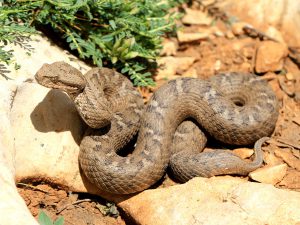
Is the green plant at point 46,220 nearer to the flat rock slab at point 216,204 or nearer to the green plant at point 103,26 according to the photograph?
the flat rock slab at point 216,204

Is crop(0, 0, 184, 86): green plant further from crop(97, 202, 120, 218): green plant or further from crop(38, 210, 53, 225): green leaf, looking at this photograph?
crop(38, 210, 53, 225): green leaf

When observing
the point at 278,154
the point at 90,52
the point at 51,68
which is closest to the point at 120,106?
the point at 90,52

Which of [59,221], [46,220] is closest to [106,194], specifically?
[59,221]

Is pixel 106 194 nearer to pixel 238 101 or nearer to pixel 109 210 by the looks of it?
pixel 109 210

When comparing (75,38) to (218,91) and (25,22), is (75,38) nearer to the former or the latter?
(25,22)

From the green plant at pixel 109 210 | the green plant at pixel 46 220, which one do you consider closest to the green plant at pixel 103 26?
the green plant at pixel 109 210

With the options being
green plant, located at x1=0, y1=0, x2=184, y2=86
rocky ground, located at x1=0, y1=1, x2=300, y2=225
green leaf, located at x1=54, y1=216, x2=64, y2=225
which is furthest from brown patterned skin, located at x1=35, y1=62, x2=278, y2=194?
green leaf, located at x1=54, y1=216, x2=64, y2=225
